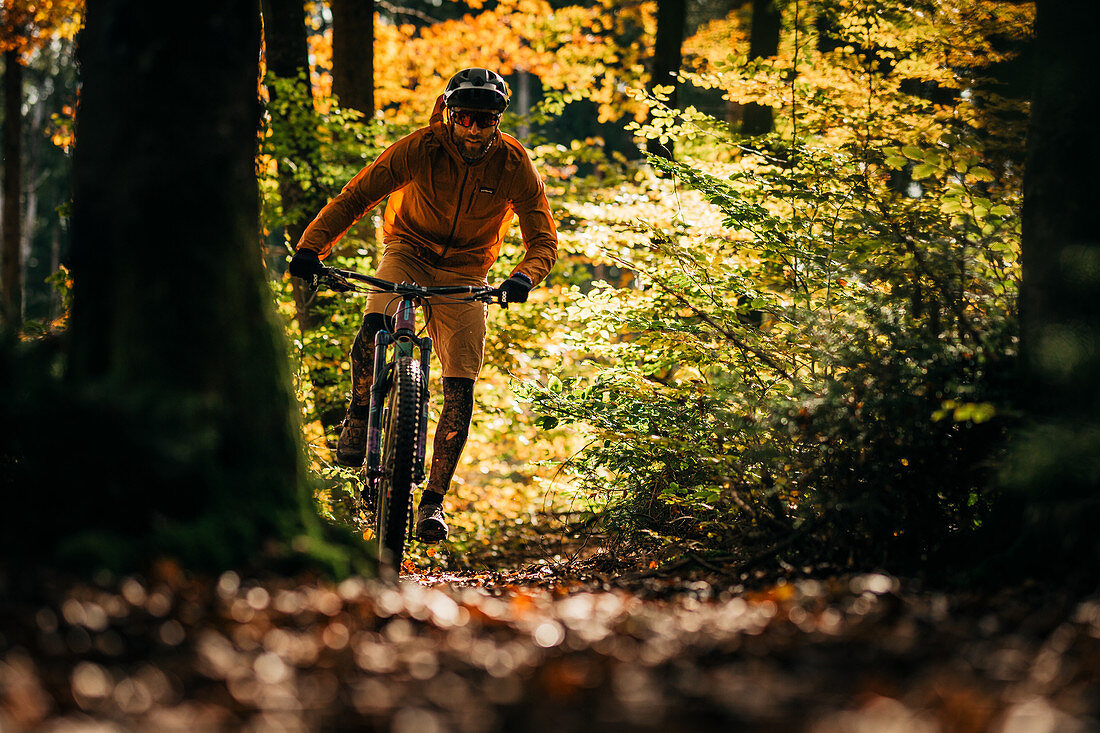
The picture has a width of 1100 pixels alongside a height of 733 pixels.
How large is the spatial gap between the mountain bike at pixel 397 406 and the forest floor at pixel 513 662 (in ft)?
4.77

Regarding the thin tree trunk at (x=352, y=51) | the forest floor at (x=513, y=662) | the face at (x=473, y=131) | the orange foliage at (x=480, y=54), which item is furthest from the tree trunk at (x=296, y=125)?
the forest floor at (x=513, y=662)

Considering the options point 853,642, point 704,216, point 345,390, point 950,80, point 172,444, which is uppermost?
point 950,80

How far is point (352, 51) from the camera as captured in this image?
10164 mm

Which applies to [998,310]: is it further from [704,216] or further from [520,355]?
[520,355]

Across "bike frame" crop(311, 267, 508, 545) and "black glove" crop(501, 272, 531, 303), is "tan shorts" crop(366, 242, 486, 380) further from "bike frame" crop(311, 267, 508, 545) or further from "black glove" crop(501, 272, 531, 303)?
"black glove" crop(501, 272, 531, 303)

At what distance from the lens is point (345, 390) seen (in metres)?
8.56

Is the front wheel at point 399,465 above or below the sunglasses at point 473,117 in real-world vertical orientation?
below

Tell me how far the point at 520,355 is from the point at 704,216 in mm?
2881

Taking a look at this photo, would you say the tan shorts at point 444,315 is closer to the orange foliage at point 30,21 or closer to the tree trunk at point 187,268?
the tree trunk at point 187,268

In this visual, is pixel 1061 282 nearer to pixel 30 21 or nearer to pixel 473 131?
pixel 473 131

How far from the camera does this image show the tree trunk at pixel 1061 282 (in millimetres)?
2910

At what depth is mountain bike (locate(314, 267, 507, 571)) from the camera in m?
4.31

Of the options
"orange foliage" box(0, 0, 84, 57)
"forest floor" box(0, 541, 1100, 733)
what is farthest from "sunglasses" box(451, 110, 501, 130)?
"orange foliage" box(0, 0, 84, 57)

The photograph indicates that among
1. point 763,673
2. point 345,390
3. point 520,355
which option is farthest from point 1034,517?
point 345,390
